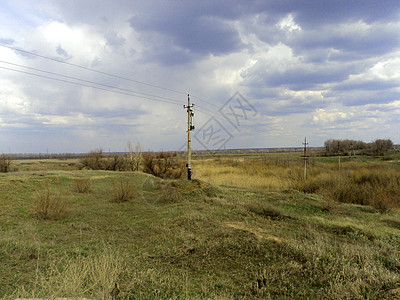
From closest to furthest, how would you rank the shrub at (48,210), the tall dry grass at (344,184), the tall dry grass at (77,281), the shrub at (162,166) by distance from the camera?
the tall dry grass at (77,281)
the shrub at (48,210)
the tall dry grass at (344,184)
the shrub at (162,166)

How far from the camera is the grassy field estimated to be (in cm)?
386

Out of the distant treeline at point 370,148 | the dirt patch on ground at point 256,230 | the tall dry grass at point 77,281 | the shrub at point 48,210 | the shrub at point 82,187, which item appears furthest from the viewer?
the distant treeline at point 370,148

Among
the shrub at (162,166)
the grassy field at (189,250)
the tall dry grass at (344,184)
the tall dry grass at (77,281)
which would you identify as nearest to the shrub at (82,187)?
the grassy field at (189,250)

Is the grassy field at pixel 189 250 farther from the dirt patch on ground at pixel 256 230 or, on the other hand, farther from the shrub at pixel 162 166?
the shrub at pixel 162 166

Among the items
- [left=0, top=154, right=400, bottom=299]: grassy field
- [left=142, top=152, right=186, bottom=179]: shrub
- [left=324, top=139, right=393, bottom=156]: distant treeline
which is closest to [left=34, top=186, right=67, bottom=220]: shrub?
[left=0, top=154, right=400, bottom=299]: grassy field

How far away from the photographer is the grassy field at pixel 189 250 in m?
3.86

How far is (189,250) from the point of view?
5664 millimetres

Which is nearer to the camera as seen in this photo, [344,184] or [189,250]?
[189,250]

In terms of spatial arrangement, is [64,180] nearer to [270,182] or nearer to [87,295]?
[87,295]

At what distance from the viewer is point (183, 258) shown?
5.30 m

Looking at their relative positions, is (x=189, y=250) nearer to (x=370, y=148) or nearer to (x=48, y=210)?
(x=48, y=210)

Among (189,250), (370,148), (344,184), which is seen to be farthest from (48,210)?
(370,148)

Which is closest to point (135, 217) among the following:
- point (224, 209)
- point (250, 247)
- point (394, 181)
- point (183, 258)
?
point (224, 209)

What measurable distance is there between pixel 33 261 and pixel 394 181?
2049cm
